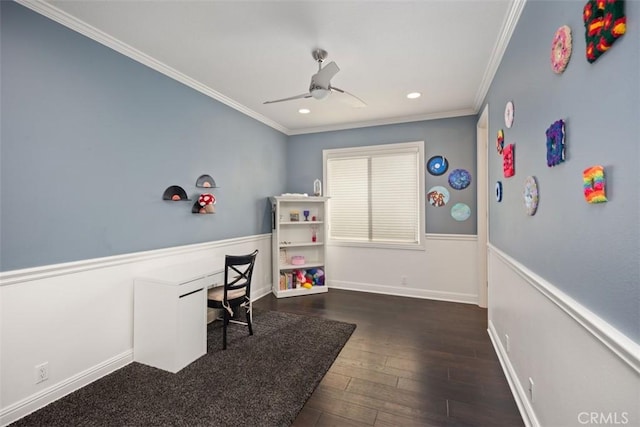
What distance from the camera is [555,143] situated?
1295 millimetres

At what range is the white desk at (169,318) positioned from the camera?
225cm

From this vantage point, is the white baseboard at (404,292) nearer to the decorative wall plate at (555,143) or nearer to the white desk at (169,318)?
the white desk at (169,318)

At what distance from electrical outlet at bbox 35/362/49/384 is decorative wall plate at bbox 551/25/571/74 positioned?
3479mm

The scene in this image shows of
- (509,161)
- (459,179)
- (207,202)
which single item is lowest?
(207,202)

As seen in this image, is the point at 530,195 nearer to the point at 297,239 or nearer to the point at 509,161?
the point at 509,161

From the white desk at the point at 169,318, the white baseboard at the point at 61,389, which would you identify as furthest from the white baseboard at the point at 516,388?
the white baseboard at the point at 61,389

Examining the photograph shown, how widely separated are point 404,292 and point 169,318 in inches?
128

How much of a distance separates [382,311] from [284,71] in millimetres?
3086

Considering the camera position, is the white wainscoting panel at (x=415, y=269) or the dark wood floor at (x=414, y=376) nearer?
the dark wood floor at (x=414, y=376)

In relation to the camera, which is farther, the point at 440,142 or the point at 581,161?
the point at 440,142

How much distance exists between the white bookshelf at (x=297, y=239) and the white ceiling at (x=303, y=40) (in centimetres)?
175

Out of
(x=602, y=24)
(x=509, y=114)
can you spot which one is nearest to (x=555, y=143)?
(x=602, y=24)

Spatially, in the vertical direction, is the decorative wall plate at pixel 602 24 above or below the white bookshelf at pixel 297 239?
above

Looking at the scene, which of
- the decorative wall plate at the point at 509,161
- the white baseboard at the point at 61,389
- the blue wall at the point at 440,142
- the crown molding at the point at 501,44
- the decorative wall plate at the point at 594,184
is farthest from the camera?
the blue wall at the point at 440,142
